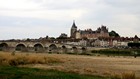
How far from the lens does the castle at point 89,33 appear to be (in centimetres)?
18799

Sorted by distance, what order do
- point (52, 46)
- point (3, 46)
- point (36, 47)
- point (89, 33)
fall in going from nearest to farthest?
point (3, 46), point (36, 47), point (52, 46), point (89, 33)

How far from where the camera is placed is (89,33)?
192 meters

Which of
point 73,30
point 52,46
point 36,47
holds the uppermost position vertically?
point 73,30

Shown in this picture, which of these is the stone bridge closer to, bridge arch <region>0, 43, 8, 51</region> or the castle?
bridge arch <region>0, 43, 8, 51</region>

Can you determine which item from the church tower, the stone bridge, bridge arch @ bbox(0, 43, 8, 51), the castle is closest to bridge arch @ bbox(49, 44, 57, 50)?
the stone bridge

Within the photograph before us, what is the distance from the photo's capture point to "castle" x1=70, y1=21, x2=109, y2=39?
18799 centimetres

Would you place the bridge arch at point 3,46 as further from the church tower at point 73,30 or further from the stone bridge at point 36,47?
the church tower at point 73,30

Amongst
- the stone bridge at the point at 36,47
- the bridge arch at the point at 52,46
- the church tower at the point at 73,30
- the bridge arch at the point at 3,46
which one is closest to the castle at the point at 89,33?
the church tower at the point at 73,30

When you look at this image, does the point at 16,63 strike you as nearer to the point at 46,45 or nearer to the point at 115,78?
the point at 115,78

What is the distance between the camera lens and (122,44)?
571 ft

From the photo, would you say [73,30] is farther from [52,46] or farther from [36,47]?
[36,47]

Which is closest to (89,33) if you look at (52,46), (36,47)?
(52,46)

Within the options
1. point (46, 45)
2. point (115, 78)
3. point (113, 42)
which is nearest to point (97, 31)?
point (113, 42)

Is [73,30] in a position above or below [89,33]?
above
